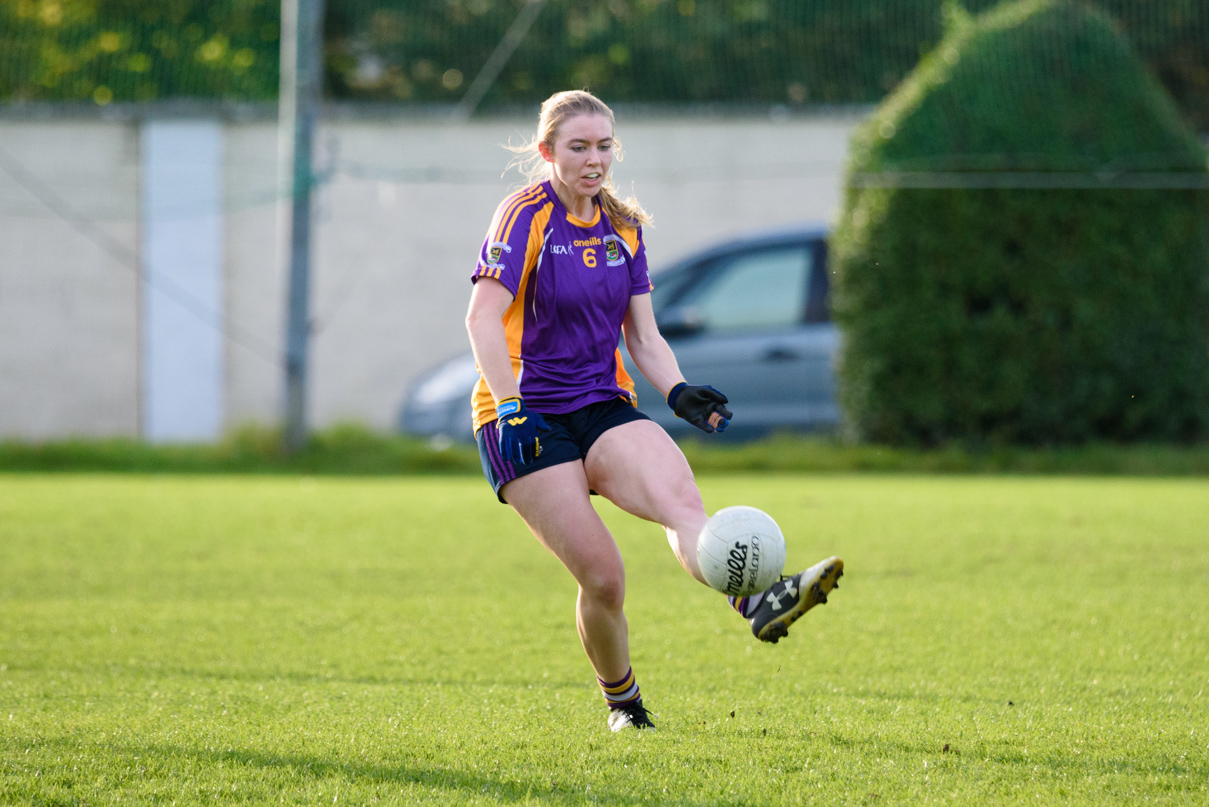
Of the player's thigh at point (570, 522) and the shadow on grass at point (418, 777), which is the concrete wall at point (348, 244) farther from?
the shadow on grass at point (418, 777)

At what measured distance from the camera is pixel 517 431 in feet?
12.1

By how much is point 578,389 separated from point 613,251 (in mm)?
451

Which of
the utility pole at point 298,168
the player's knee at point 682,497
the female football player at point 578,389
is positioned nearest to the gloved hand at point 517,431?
the female football player at point 578,389

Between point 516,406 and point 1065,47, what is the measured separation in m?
10.4

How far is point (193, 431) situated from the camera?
52.1 ft

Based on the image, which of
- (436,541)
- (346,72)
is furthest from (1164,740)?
(346,72)

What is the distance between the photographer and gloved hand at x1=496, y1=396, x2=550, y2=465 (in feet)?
12.1

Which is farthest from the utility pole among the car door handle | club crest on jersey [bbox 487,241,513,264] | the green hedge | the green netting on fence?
club crest on jersey [bbox 487,241,513,264]

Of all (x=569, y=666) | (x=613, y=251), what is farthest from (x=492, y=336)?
(x=569, y=666)

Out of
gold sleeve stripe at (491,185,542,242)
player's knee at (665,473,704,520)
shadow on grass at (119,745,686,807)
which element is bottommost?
shadow on grass at (119,745,686,807)

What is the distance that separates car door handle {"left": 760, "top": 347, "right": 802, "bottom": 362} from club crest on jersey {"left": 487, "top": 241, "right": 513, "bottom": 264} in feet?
27.0

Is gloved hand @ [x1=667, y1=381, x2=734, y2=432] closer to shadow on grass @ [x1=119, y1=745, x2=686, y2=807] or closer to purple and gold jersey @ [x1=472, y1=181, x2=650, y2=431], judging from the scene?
purple and gold jersey @ [x1=472, y1=181, x2=650, y2=431]

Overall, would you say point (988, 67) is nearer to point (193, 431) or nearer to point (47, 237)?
point (193, 431)

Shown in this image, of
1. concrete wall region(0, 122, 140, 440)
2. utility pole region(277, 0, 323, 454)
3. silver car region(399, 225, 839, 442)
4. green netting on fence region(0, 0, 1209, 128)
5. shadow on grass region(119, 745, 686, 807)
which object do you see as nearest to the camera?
shadow on grass region(119, 745, 686, 807)
